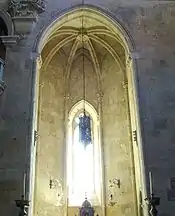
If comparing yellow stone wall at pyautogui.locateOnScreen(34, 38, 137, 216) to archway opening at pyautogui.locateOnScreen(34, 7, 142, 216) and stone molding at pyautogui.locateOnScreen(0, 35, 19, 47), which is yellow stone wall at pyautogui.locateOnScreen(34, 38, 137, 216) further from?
stone molding at pyautogui.locateOnScreen(0, 35, 19, 47)

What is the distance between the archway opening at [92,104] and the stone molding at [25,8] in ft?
2.67

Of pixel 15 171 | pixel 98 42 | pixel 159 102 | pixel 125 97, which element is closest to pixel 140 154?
pixel 159 102

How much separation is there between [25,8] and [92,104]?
5.19 m

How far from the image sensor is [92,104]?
639 inches

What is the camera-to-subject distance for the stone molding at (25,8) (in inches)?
510

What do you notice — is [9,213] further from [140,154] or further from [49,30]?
[49,30]

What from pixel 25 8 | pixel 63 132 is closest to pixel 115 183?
pixel 63 132

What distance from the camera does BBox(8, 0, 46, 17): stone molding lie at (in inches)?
510

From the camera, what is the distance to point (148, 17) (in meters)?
13.3

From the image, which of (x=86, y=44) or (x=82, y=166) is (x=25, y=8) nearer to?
(x=86, y=44)

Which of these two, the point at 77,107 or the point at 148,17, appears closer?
the point at 148,17

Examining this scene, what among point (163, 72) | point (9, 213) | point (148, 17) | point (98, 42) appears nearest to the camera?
point (9, 213)

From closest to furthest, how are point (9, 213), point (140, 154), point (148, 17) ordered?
1. point (9, 213)
2. point (140, 154)
3. point (148, 17)

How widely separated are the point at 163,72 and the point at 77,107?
Answer: 5086 mm
